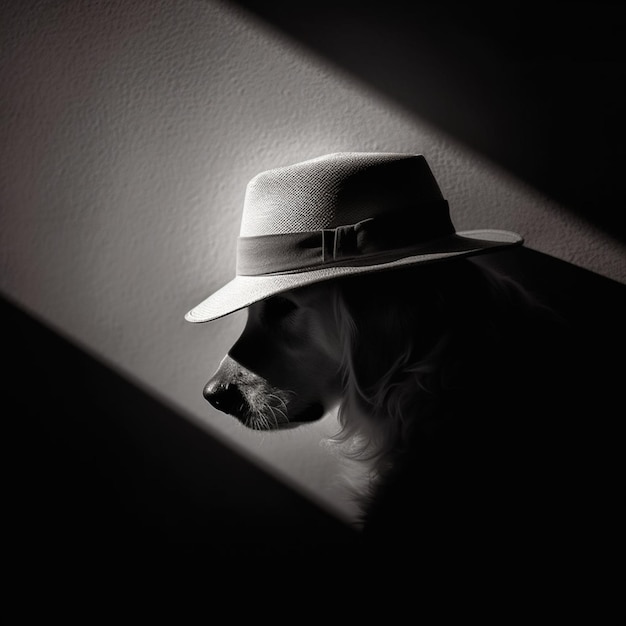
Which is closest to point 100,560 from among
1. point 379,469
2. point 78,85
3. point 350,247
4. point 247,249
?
point 379,469

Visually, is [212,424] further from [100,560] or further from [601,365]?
[601,365]

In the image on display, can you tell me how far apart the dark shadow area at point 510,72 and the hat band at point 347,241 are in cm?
35

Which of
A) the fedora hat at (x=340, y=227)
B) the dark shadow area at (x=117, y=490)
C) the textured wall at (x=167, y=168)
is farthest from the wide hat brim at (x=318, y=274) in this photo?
the dark shadow area at (x=117, y=490)

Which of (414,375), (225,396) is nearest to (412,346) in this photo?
(414,375)

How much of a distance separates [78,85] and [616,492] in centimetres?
130

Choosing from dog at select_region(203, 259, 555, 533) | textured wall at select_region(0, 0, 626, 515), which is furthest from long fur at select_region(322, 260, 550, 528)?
textured wall at select_region(0, 0, 626, 515)

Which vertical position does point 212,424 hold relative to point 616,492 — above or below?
below

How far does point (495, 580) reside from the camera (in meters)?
0.74

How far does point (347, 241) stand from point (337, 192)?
0.08 metres

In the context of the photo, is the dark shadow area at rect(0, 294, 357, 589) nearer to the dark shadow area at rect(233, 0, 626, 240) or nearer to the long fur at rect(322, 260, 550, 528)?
the long fur at rect(322, 260, 550, 528)

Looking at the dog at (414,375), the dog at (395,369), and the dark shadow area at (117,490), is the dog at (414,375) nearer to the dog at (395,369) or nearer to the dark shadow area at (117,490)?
the dog at (395,369)

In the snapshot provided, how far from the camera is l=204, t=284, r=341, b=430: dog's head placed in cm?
77

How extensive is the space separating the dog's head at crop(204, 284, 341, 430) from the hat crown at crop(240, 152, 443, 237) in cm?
12

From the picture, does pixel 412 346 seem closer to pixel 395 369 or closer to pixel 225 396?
pixel 395 369
